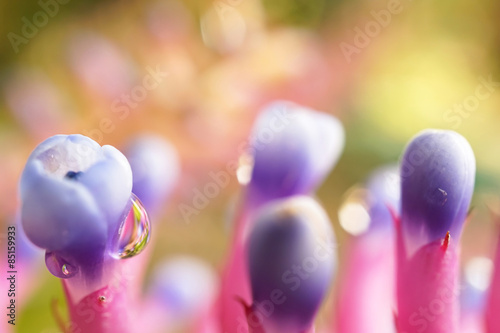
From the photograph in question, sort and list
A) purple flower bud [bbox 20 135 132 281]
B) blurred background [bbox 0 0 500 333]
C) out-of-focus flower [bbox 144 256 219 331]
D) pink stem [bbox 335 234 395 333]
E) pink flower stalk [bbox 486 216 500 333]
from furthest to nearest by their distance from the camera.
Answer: blurred background [bbox 0 0 500 333] → out-of-focus flower [bbox 144 256 219 331] → pink stem [bbox 335 234 395 333] → pink flower stalk [bbox 486 216 500 333] → purple flower bud [bbox 20 135 132 281]

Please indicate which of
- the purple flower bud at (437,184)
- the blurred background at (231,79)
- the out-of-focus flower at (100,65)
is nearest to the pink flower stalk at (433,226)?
the purple flower bud at (437,184)

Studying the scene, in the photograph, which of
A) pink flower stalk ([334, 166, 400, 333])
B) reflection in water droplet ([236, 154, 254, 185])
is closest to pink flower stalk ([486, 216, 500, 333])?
pink flower stalk ([334, 166, 400, 333])

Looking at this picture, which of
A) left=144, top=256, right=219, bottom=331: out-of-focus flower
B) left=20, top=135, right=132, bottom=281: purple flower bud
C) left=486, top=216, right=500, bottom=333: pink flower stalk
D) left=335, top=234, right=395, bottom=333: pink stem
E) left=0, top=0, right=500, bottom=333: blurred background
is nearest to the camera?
left=20, top=135, right=132, bottom=281: purple flower bud

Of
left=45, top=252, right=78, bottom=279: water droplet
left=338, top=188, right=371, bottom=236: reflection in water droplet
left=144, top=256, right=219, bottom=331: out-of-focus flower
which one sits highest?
left=45, top=252, right=78, bottom=279: water droplet

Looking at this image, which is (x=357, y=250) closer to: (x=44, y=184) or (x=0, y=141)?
(x=44, y=184)

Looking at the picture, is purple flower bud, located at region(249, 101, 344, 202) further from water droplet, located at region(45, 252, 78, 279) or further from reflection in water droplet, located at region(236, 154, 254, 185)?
water droplet, located at region(45, 252, 78, 279)

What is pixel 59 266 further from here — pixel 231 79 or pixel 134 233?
pixel 231 79

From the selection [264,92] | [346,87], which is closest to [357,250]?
[264,92]

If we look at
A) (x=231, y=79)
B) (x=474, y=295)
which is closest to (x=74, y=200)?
(x=474, y=295)
